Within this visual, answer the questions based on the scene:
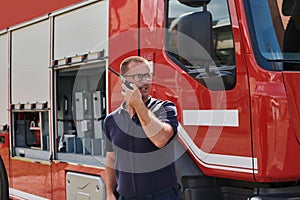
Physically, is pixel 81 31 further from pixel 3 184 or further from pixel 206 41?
pixel 3 184

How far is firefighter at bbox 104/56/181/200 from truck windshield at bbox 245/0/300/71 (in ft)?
2.80

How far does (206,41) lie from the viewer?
143 inches

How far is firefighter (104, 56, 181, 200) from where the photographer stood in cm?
300

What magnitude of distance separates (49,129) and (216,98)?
247 centimetres

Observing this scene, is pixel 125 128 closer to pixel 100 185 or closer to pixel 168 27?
pixel 168 27

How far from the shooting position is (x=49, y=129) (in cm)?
561

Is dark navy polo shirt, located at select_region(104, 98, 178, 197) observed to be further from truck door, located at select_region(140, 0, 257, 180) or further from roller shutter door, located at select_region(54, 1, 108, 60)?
roller shutter door, located at select_region(54, 1, 108, 60)

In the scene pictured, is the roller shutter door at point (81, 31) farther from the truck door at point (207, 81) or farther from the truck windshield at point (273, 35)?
the truck windshield at point (273, 35)

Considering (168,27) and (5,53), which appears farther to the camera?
(5,53)

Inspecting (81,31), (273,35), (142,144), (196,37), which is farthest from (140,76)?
(81,31)

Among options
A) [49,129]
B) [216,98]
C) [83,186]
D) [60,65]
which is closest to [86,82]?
[60,65]

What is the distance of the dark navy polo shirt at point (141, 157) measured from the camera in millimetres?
3072

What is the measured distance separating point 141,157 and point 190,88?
3.25ft

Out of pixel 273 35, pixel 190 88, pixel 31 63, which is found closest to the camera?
pixel 273 35
